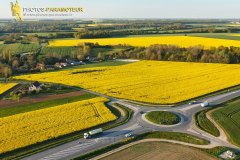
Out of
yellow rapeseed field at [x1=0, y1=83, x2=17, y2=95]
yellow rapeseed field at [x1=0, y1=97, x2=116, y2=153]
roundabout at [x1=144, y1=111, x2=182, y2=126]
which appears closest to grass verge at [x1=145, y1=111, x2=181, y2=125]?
roundabout at [x1=144, y1=111, x2=182, y2=126]

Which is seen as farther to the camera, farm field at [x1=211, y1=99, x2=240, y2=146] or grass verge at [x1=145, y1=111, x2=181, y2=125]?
grass verge at [x1=145, y1=111, x2=181, y2=125]

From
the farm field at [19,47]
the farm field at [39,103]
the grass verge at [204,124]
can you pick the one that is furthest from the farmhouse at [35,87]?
the farm field at [19,47]

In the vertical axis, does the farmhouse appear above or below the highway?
above

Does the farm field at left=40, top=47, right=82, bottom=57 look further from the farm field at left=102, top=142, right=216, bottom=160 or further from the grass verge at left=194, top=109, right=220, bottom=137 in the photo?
the farm field at left=102, top=142, right=216, bottom=160

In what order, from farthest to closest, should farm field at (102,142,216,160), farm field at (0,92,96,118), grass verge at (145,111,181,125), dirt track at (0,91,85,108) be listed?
dirt track at (0,91,85,108) < farm field at (0,92,96,118) < grass verge at (145,111,181,125) < farm field at (102,142,216,160)

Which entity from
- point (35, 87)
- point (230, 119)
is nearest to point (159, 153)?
point (230, 119)

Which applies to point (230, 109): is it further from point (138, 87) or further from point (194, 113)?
point (138, 87)

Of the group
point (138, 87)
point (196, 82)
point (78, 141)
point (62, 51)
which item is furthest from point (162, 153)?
point (62, 51)
